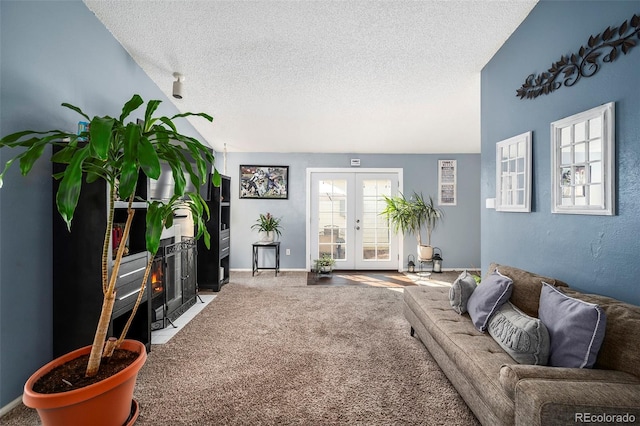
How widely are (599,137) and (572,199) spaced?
410 millimetres

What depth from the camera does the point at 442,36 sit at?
2641 mm

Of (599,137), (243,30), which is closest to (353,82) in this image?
(243,30)

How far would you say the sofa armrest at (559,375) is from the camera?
4.02 feet

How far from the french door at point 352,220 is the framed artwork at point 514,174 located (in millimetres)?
2828

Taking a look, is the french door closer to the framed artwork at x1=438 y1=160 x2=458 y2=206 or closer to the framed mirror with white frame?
the framed artwork at x1=438 y1=160 x2=458 y2=206

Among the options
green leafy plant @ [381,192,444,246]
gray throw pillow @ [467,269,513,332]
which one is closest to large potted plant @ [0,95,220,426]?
gray throw pillow @ [467,269,513,332]

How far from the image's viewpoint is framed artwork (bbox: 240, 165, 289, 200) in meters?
5.49

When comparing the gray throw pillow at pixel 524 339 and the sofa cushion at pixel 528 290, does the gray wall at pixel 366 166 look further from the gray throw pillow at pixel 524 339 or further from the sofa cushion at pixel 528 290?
the gray throw pillow at pixel 524 339

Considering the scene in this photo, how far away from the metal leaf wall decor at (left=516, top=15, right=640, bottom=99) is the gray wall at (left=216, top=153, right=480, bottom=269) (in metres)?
3.22

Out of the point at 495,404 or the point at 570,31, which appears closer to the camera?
the point at 495,404

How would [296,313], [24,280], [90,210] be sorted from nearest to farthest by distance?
1. [24,280]
2. [90,210]
3. [296,313]

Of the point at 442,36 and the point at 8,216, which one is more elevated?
Result: the point at 442,36

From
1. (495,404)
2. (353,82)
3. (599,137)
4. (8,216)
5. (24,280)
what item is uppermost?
(353,82)

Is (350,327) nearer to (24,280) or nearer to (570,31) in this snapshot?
(24,280)
